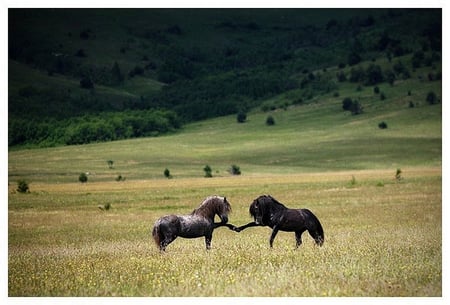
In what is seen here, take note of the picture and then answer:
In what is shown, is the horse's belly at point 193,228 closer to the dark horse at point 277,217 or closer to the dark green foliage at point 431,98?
the dark horse at point 277,217

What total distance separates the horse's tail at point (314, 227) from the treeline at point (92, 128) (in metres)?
139

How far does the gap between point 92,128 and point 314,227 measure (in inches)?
5847

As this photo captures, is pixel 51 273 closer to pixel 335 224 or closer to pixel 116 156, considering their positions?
pixel 335 224

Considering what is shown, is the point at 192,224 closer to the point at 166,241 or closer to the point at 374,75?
the point at 166,241

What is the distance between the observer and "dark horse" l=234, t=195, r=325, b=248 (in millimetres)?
16109

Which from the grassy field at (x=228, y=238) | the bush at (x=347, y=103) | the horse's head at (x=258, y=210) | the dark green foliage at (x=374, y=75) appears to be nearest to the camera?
the grassy field at (x=228, y=238)

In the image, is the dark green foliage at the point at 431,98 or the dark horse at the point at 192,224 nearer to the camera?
the dark horse at the point at 192,224

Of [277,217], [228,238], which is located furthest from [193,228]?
[228,238]

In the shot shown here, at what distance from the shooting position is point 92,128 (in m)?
161

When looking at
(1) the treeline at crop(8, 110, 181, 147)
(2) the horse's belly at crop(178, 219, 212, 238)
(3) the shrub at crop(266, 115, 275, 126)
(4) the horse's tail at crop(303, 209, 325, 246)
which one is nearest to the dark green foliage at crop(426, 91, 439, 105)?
(3) the shrub at crop(266, 115, 275, 126)

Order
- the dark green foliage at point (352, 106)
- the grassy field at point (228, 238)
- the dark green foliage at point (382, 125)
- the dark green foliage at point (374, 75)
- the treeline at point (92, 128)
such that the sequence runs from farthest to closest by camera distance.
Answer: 1. the dark green foliage at point (374, 75)
2. the dark green foliage at point (352, 106)
3. the treeline at point (92, 128)
4. the dark green foliage at point (382, 125)
5. the grassy field at point (228, 238)

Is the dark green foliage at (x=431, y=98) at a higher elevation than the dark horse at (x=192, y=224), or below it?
higher

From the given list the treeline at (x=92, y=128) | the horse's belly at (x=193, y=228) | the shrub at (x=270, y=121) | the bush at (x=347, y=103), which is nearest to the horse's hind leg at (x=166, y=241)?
the horse's belly at (x=193, y=228)

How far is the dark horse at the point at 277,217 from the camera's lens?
52.9 ft
